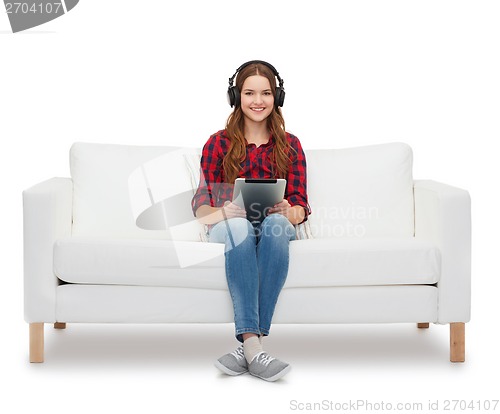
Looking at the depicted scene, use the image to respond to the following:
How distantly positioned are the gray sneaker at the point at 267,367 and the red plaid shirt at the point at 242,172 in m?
0.83

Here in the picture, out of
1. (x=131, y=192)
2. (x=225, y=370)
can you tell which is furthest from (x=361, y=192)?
(x=225, y=370)

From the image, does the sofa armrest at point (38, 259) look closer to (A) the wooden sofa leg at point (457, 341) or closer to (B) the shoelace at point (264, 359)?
(B) the shoelace at point (264, 359)

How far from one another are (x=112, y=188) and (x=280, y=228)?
102cm

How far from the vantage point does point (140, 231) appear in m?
4.33

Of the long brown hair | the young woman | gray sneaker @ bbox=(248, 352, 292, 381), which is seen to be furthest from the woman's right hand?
gray sneaker @ bbox=(248, 352, 292, 381)

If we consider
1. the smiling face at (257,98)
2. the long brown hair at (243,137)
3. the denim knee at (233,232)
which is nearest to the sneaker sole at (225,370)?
the denim knee at (233,232)

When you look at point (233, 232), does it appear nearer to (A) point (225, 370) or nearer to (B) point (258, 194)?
(B) point (258, 194)

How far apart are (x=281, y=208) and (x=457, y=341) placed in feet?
3.17

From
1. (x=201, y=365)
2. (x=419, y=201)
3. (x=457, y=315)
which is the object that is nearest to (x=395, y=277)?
(x=457, y=315)

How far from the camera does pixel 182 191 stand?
4.45 meters

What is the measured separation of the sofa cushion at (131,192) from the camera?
4.33 metres

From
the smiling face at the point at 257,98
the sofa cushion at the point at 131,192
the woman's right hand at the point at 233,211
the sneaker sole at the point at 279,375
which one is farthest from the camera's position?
the sofa cushion at the point at 131,192

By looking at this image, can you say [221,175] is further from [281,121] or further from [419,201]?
[419,201]

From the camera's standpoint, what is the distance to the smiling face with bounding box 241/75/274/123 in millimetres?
4113
